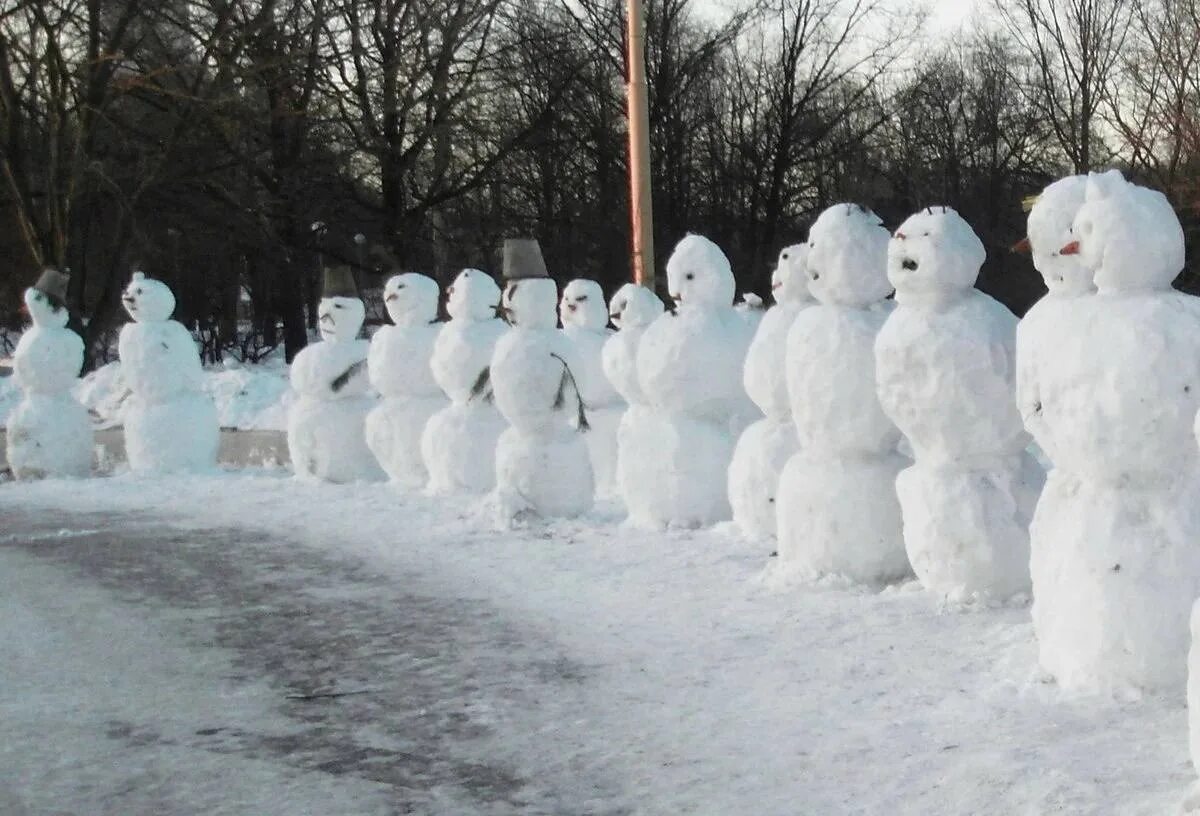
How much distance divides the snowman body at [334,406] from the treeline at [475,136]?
9200 mm

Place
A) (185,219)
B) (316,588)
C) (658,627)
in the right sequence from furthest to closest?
(185,219) → (316,588) → (658,627)

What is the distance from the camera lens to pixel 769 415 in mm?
7434

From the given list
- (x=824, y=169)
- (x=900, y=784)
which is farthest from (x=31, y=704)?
(x=824, y=169)

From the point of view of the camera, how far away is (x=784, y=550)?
656 centimetres

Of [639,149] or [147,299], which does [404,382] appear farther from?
[639,149]

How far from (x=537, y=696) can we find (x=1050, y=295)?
85.7 inches

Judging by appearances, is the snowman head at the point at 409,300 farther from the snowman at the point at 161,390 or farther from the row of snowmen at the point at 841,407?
the snowman at the point at 161,390

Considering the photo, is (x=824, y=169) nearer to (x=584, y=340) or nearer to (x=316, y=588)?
(x=584, y=340)

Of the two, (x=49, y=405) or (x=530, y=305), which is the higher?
(x=530, y=305)

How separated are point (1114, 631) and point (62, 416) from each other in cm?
916

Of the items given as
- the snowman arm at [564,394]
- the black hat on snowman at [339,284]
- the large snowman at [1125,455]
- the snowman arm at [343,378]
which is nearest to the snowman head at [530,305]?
the snowman arm at [564,394]

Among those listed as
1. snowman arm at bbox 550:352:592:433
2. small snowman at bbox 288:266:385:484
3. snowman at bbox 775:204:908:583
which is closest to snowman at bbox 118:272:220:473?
small snowman at bbox 288:266:385:484

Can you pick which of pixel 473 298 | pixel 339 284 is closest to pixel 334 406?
pixel 339 284

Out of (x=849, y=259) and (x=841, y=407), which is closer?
(x=841, y=407)
